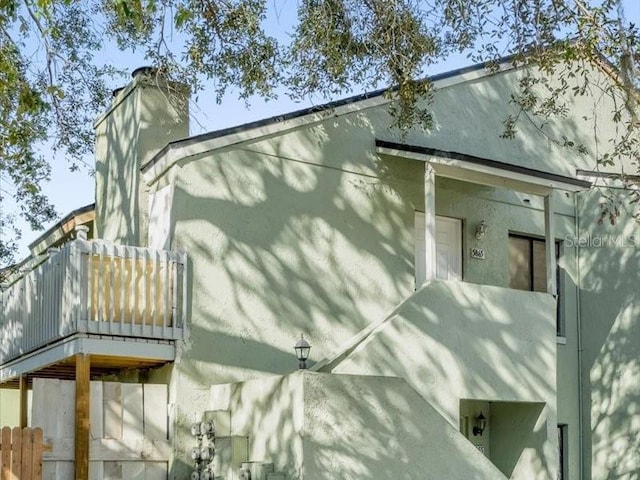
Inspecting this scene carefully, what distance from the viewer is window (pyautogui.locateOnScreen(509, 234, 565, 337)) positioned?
19.4m

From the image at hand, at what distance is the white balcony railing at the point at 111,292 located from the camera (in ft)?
47.2

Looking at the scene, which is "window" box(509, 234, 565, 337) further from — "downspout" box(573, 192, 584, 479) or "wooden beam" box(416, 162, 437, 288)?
"wooden beam" box(416, 162, 437, 288)

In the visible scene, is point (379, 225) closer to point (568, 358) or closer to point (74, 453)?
point (568, 358)

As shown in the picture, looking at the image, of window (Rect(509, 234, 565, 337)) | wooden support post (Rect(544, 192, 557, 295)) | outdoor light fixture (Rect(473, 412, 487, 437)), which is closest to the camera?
wooden support post (Rect(544, 192, 557, 295))

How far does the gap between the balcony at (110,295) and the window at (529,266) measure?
6.74 meters

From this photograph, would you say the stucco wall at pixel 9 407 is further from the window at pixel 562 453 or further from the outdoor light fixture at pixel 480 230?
the window at pixel 562 453

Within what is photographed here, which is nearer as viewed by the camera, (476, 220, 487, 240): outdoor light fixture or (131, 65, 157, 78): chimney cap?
(131, 65, 157, 78): chimney cap

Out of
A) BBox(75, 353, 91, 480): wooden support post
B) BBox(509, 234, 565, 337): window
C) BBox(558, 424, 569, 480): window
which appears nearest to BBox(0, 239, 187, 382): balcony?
BBox(75, 353, 91, 480): wooden support post

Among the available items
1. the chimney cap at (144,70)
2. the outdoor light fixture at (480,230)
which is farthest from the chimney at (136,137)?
the outdoor light fixture at (480,230)

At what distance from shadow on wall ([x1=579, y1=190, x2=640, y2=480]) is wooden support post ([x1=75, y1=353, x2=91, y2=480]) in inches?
376

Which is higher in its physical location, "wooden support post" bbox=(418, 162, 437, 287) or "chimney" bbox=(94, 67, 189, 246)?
"chimney" bbox=(94, 67, 189, 246)

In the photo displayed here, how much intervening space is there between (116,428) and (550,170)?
9781 millimetres

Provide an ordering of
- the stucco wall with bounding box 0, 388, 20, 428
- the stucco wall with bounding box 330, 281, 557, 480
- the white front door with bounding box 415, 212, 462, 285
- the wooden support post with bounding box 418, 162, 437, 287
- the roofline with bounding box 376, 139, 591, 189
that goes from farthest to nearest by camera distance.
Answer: the stucco wall with bounding box 0, 388, 20, 428 < the white front door with bounding box 415, 212, 462, 285 < the roofline with bounding box 376, 139, 591, 189 < the wooden support post with bounding box 418, 162, 437, 287 < the stucco wall with bounding box 330, 281, 557, 480

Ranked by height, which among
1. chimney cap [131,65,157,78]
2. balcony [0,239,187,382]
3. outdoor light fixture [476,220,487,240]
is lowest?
balcony [0,239,187,382]
